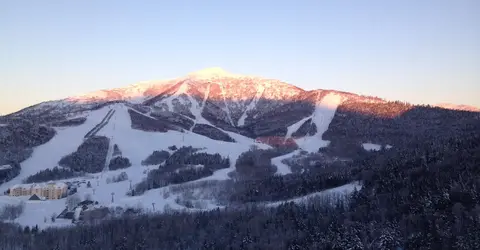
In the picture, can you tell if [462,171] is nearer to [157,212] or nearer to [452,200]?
[452,200]

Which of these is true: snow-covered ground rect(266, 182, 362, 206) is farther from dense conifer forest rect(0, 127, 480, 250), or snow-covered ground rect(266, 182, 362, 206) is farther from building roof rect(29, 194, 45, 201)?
building roof rect(29, 194, 45, 201)

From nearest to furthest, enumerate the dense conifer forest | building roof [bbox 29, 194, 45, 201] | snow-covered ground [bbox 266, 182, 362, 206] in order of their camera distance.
→ the dense conifer forest
snow-covered ground [bbox 266, 182, 362, 206]
building roof [bbox 29, 194, 45, 201]

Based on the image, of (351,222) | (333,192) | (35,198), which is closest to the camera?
(351,222)

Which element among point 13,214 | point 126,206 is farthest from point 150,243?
point 13,214

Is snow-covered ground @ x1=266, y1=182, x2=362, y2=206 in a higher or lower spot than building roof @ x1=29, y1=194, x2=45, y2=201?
higher

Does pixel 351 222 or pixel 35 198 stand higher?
pixel 351 222

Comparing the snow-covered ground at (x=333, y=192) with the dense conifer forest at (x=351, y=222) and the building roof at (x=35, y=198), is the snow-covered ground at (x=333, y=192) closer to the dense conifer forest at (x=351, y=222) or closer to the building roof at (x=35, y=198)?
the dense conifer forest at (x=351, y=222)

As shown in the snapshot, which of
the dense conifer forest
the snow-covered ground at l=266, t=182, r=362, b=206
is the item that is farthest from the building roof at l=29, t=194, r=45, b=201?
the snow-covered ground at l=266, t=182, r=362, b=206

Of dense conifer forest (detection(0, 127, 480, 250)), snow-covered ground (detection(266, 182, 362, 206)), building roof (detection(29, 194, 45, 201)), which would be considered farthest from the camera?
building roof (detection(29, 194, 45, 201))

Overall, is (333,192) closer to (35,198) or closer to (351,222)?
(351,222)

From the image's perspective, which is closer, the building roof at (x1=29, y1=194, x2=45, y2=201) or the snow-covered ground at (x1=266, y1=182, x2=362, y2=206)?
the snow-covered ground at (x1=266, y1=182, x2=362, y2=206)

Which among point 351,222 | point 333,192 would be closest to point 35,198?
point 333,192

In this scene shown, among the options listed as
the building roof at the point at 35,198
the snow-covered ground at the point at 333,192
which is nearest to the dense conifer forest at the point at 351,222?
the snow-covered ground at the point at 333,192

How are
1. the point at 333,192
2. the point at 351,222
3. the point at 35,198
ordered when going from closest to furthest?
the point at 351,222, the point at 333,192, the point at 35,198
